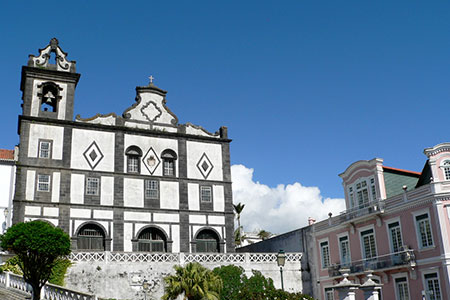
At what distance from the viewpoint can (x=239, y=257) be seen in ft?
105

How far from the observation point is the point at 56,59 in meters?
36.5

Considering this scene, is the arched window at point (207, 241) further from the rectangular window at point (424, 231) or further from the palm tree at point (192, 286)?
the rectangular window at point (424, 231)

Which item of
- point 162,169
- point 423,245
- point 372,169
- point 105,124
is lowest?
point 423,245

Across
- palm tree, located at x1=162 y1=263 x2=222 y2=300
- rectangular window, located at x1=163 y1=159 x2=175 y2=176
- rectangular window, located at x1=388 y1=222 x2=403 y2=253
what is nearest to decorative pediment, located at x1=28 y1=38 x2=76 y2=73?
rectangular window, located at x1=163 y1=159 x2=175 y2=176

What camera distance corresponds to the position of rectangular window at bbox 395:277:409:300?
26.7 metres

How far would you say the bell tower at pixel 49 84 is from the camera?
114ft

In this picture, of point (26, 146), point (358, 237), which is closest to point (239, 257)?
point (358, 237)

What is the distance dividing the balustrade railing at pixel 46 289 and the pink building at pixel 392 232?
40.9 ft

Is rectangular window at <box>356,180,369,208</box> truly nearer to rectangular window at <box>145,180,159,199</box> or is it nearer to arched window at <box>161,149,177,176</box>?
arched window at <box>161,149,177,176</box>

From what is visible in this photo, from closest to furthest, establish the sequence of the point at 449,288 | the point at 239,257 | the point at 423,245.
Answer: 1. the point at 449,288
2. the point at 423,245
3. the point at 239,257

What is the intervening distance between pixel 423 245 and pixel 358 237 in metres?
5.00

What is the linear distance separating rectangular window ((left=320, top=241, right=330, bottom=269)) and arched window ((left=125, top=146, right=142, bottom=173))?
1373 centimetres

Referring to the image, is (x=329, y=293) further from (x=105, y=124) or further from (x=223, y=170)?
(x=105, y=124)

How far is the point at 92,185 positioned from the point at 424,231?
21044 millimetres
